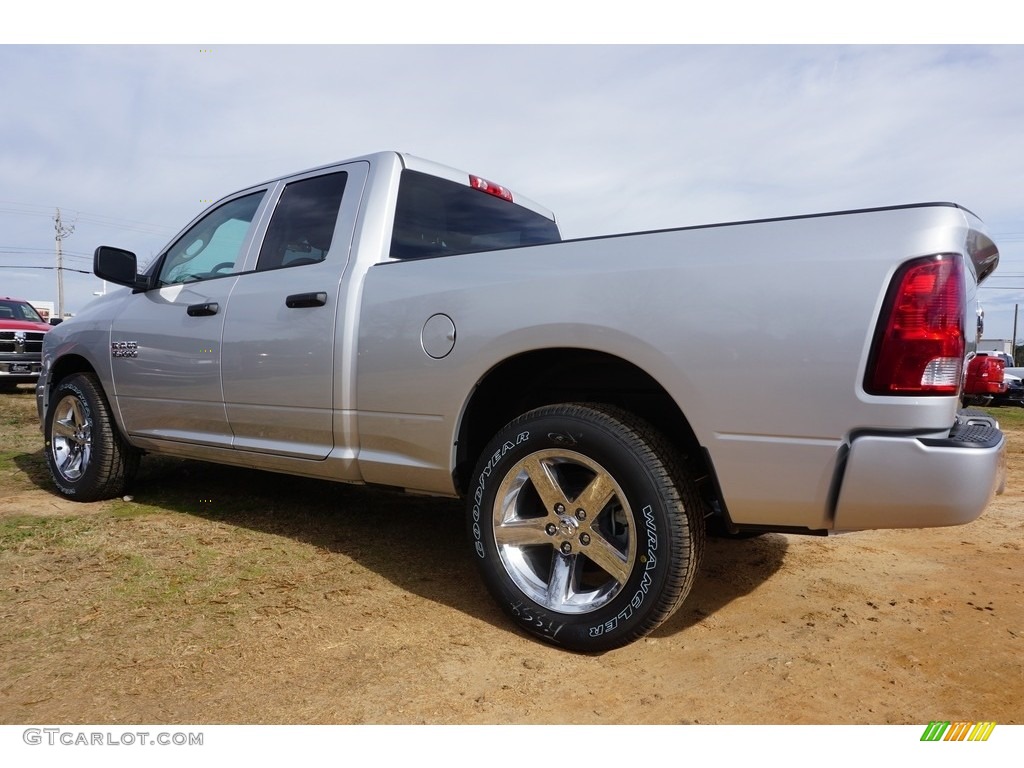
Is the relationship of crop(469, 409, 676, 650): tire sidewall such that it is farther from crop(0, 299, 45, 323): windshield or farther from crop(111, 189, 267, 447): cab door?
crop(0, 299, 45, 323): windshield

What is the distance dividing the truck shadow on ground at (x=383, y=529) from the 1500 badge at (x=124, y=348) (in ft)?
3.22

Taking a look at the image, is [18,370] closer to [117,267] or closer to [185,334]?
[117,267]

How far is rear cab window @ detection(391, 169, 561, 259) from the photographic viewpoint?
3396 mm

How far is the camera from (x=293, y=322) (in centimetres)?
329

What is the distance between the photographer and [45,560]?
3.34 metres

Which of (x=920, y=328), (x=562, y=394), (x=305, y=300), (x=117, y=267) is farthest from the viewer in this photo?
(x=117, y=267)

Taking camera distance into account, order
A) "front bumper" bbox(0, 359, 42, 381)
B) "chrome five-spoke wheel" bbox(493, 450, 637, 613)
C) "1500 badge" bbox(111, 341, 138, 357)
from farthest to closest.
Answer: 1. "front bumper" bbox(0, 359, 42, 381)
2. "1500 badge" bbox(111, 341, 138, 357)
3. "chrome five-spoke wheel" bbox(493, 450, 637, 613)

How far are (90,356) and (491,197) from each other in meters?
2.78

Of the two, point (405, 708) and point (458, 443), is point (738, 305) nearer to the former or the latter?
point (458, 443)

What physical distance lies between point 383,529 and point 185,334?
154 cm

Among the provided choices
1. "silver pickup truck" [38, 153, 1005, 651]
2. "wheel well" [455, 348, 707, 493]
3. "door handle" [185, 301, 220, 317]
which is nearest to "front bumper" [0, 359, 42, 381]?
"silver pickup truck" [38, 153, 1005, 651]

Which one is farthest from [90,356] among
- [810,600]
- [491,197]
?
[810,600]

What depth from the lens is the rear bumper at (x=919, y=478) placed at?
6.24 ft

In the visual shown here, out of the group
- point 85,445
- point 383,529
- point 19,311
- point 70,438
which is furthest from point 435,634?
point 19,311
